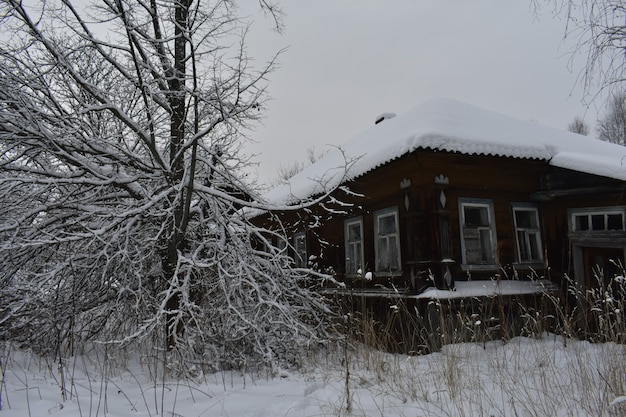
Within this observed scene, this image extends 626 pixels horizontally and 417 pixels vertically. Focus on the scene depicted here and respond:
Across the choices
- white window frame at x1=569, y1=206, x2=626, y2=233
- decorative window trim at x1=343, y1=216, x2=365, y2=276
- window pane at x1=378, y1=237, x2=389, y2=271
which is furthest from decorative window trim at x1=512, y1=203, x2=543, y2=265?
decorative window trim at x1=343, y1=216, x2=365, y2=276

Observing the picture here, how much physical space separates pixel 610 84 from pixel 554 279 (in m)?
4.81

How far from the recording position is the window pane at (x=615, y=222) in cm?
692

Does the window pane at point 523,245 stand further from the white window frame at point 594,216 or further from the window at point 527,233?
the white window frame at point 594,216

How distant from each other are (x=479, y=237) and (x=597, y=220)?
6.81ft

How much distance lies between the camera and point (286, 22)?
693cm

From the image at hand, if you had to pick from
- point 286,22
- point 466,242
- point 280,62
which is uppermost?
point 286,22

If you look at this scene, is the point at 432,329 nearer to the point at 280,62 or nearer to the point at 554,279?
the point at 554,279

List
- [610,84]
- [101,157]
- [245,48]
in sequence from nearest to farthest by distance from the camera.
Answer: [610,84]
[245,48]
[101,157]

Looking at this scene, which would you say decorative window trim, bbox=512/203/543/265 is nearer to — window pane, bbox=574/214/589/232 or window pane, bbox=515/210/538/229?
window pane, bbox=515/210/538/229

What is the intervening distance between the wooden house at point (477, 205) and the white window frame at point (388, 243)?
0.06ft

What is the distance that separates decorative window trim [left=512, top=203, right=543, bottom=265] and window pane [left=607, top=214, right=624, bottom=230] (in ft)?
3.84

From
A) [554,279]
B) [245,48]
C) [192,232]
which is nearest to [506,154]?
[554,279]

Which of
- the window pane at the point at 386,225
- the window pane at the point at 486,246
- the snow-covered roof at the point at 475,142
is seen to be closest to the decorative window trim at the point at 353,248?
the window pane at the point at 386,225

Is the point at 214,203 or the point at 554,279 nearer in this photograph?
the point at 214,203
